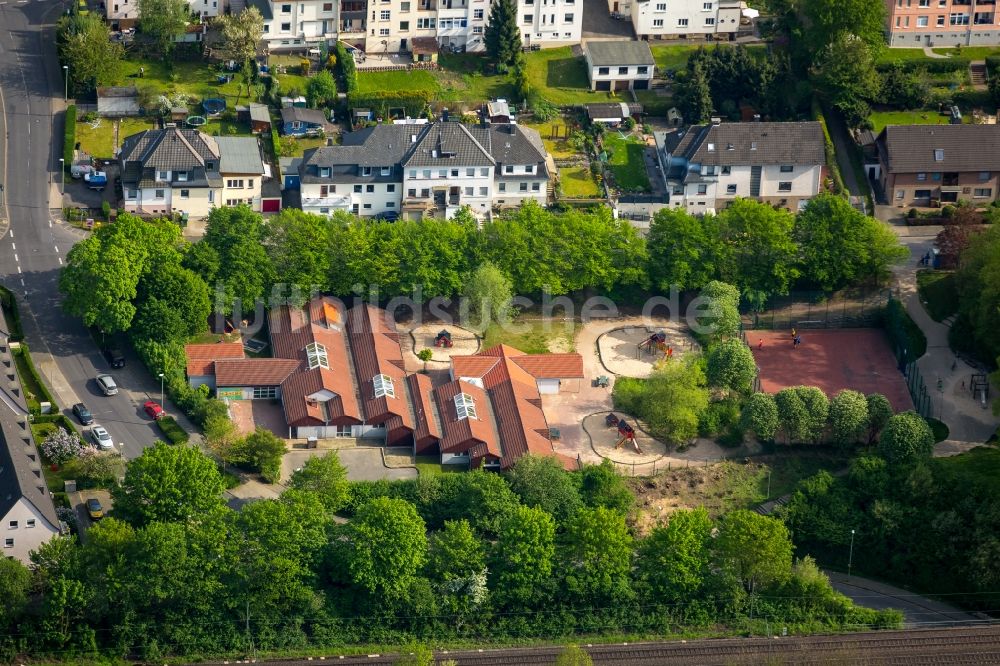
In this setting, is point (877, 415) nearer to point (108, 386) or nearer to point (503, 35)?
point (503, 35)

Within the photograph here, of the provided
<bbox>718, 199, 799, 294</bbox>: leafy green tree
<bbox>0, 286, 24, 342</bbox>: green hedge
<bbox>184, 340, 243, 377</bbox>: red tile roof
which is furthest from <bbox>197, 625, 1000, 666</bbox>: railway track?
<bbox>718, 199, 799, 294</bbox>: leafy green tree

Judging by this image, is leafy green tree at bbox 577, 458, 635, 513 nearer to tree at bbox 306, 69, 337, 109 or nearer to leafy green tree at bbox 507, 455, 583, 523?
leafy green tree at bbox 507, 455, 583, 523

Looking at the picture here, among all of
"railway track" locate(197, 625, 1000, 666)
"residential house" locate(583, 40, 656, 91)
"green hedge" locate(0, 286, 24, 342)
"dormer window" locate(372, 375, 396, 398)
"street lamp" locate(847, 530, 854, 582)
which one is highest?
"residential house" locate(583, 40, 656, 91)

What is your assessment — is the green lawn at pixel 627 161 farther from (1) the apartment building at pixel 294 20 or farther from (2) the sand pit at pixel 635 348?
(1) the apartment building at pixel 294 20


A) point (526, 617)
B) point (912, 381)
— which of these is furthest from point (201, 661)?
point (912, 381)

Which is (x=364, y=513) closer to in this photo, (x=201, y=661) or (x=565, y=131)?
(x=201, y=661)

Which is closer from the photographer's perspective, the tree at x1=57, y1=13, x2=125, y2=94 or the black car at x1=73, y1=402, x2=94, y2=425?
the black car at x1=73, y1=402, x2=94, y2=425
